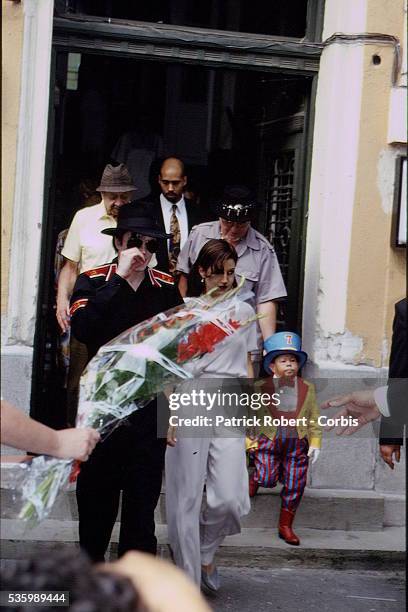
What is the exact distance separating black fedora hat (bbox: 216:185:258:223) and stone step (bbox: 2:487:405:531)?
176cm

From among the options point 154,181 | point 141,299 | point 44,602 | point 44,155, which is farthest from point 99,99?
point 44,602

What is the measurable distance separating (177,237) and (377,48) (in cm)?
185

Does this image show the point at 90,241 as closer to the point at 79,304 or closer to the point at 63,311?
the point at 63,311

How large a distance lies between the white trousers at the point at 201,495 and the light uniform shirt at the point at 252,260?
1521 mm

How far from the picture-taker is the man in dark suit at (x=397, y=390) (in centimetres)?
502

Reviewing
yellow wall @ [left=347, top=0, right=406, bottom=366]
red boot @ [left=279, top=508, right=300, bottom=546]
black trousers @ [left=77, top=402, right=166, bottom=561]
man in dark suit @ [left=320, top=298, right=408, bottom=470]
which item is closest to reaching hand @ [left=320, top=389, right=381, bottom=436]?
man in dark suit @ [left=320, top=298, right=408, bottom=470]

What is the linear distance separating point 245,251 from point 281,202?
120 centimetres

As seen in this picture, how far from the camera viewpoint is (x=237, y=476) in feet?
18.7

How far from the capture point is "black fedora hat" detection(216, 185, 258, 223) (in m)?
6.90

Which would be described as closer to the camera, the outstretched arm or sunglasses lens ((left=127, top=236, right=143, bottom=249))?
the outstretched arm

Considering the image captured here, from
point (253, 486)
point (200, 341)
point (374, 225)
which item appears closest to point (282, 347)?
point (253, 486)

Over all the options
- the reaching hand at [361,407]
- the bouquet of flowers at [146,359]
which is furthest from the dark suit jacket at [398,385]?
the bouquet of flowers at [146,359]

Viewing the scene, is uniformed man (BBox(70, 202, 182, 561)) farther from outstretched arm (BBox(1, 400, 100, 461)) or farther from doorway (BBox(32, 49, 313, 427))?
doorway (BBox(32, 49, 313, 427))

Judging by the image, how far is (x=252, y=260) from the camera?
7.05 metres
